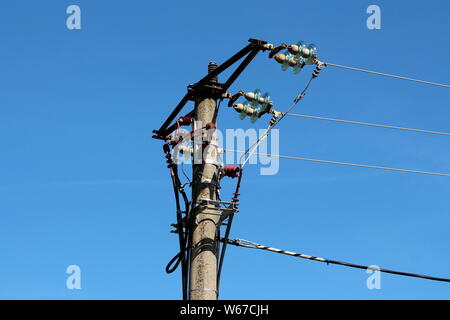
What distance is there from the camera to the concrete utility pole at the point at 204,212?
12.4m

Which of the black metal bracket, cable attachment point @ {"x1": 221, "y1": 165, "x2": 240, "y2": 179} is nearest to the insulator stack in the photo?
the black metal bracket

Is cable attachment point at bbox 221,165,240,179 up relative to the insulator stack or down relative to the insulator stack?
down

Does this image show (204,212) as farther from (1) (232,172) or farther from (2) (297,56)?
(2) (297,56)

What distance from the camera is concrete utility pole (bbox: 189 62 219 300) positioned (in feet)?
40.7

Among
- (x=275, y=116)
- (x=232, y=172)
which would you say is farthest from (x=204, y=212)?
(x=275, y=116)

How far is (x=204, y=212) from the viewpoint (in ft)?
41.9

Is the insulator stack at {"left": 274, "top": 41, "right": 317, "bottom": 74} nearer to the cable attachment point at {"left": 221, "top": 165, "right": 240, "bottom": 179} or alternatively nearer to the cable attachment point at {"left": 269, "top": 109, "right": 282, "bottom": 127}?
the cable attachment point at {"left": 269, "top": 109, "right": 282, "bottom": 127}

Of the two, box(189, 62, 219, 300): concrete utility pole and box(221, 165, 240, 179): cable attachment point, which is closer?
box(189, 62, 219, 300): concrete utility pole

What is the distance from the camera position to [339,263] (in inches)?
543

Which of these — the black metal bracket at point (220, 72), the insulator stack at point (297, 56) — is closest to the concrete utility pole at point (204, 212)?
the black metal bracket at point (220, 72)

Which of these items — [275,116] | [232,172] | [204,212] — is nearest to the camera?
[204,212]
